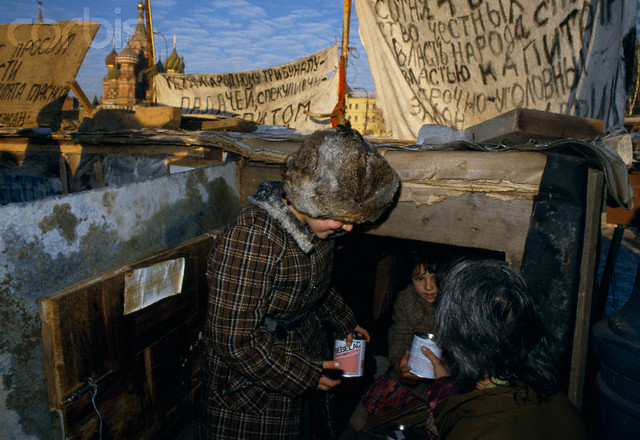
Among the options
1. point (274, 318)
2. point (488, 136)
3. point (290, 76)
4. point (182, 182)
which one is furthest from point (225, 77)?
point (274, 318)

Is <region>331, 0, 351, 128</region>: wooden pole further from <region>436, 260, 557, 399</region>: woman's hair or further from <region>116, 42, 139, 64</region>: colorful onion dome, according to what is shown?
<region>116, 42, 139, 64</region>: colorful onion dome

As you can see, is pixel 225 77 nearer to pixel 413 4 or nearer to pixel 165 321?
pixel 413 4

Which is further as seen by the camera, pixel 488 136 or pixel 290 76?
pixel 290 76

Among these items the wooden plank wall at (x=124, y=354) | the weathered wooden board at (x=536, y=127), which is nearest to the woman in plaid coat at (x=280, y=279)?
the wooden plank wall at (x=124, y=354)

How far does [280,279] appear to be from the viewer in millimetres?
1750

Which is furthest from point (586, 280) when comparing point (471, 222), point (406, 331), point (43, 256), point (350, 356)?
point (43, 256)

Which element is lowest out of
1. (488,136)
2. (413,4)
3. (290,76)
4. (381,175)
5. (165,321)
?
(165,321)

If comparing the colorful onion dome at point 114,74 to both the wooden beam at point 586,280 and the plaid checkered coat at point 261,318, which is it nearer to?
the plaid checkered coat at point 261,318

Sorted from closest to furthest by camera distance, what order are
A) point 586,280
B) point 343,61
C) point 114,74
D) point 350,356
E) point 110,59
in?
point 586,280
point 350,356
point 343,61
point 114,74
point 110,59

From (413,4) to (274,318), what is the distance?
470cm

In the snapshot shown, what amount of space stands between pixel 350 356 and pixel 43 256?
165cm

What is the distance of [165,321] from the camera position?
6.92ft

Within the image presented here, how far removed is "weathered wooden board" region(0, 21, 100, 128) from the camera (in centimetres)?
510

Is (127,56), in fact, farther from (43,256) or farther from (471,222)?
(471,222)
